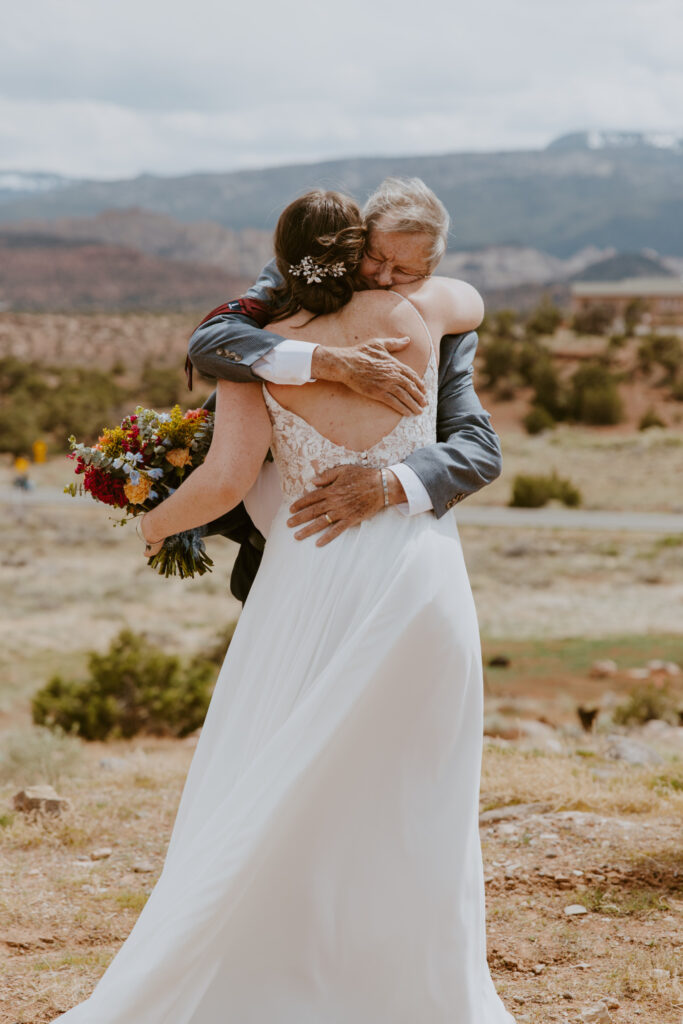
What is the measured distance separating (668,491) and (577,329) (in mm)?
26882

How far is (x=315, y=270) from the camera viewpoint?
2939mm

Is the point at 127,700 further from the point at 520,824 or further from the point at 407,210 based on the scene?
the point at 407,210

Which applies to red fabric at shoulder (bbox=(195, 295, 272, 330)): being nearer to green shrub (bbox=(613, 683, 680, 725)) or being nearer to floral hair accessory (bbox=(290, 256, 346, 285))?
floral hair accessory (bbox=(290, 256, 346, 285))

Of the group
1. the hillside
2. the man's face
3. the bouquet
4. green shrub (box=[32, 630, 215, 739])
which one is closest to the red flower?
the bouquet

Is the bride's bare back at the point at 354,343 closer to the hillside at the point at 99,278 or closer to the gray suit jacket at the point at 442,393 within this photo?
the gray suit jacket at the point at 442,393

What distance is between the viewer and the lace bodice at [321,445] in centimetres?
305

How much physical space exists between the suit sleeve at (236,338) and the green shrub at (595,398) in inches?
1422

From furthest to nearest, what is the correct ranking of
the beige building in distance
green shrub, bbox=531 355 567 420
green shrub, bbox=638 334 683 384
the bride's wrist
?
the beige building in distance < green shrub, bbox=638 334 683 384 < green shrub, bbox=531 355 567 420 < the bride's wrist

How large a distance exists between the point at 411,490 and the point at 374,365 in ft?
1.14

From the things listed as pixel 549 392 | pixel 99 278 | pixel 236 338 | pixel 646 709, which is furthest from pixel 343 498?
pixel 99 278

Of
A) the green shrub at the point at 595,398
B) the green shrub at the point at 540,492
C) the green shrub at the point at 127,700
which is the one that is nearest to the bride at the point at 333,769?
the green shrub at the point at 127,700

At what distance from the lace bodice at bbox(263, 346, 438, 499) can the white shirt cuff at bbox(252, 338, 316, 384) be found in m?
0.10

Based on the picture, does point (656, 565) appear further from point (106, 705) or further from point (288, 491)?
point (288, 491)

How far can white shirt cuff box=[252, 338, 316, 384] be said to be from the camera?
115 inches
